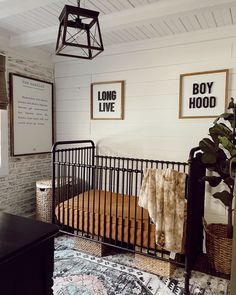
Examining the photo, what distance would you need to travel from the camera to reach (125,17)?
7.09 feet

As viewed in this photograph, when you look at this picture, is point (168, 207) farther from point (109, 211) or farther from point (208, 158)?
point (109, 211)

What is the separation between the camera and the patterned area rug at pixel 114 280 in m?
1.99

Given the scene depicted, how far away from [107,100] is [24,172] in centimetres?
139

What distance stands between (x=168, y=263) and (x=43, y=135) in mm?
2226

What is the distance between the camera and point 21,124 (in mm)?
3082

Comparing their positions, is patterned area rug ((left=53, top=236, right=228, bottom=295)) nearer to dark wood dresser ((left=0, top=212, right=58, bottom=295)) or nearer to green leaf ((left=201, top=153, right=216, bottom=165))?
green leaf ((left=201, top=153, right=216, bottom=165))

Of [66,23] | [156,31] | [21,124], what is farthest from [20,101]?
[66,23]

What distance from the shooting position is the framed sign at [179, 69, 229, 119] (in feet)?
8.27

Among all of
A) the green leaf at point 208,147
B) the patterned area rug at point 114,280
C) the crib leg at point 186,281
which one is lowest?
the patterned area rug at point 114,280

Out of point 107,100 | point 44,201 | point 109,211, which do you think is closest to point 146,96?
point 107,100

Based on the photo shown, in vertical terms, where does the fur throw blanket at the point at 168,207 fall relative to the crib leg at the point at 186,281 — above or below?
above

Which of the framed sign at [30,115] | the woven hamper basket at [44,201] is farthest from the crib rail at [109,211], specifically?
the framed sign at [30,115]

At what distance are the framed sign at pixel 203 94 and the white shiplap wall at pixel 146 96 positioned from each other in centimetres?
6

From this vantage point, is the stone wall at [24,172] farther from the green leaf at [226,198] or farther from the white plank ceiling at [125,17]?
the green leaf at [226,198]
